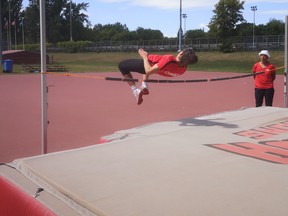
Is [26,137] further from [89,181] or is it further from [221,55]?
[221,55]

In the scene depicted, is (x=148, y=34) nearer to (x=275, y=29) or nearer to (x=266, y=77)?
(x=275, y=29)

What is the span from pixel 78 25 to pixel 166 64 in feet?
274

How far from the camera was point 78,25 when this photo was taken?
84688 millimetres

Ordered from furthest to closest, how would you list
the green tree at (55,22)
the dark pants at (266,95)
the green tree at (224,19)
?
the green tree at (55,22)
the green tree at (224,19)
the dark pants at (266,95)

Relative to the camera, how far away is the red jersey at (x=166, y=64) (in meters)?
4.57

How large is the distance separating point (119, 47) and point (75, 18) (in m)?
31.6

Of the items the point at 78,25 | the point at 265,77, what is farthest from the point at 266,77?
the point at 78,25

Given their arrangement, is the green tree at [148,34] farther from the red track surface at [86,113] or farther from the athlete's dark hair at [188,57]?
the athlete's dark hair at [188,57]

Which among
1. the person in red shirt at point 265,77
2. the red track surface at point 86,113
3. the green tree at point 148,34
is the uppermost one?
the green tree at point 148,34

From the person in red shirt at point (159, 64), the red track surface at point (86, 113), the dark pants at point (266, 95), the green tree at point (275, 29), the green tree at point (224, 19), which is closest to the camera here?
the person in red shirt at point (159, 64)

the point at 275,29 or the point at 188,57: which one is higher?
the point at 275,29

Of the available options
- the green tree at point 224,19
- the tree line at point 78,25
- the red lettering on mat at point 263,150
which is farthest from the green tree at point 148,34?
the red lettering on mat at point 263,150

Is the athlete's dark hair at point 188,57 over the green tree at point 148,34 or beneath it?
beneath

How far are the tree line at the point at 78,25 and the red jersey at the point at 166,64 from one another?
133ft
